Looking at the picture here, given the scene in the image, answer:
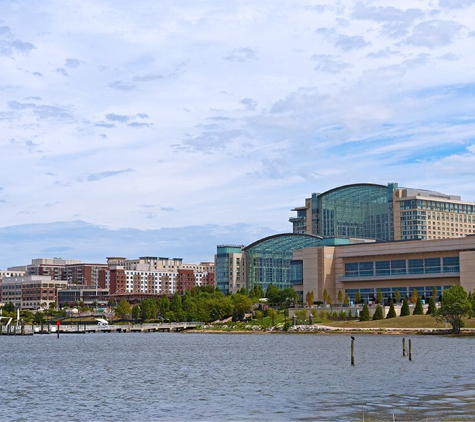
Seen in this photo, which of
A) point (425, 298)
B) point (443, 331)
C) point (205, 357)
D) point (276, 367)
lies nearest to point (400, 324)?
point (443, 331)

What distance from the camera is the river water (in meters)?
55.7

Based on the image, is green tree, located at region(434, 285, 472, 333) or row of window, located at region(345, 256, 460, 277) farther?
row of window, located at region(345, 256, 460, 277)

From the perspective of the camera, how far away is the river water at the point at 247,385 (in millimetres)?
55656

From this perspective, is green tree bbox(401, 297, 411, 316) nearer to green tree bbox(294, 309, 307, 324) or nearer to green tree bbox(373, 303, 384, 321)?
green tree bbox(373, 303, 384, 321)

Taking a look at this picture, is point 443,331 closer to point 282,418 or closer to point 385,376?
point 385,376

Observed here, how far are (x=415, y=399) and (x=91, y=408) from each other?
2313 cm

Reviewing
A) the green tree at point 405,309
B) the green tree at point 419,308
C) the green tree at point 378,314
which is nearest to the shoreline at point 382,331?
the green tree at point 378,314

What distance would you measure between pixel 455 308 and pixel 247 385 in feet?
253

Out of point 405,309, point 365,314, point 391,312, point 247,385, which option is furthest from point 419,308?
point 247,385

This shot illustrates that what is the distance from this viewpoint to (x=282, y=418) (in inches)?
2077

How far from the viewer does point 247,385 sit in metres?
73.2

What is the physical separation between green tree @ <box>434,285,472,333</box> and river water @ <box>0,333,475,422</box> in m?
20.1

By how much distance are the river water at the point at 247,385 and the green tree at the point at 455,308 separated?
2010 cm

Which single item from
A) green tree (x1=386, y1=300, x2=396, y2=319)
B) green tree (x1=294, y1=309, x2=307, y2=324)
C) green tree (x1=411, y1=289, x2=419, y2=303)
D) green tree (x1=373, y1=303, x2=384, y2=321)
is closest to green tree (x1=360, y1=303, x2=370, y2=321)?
green tree (x1=373, y1=303, x2=384, y2=321)
